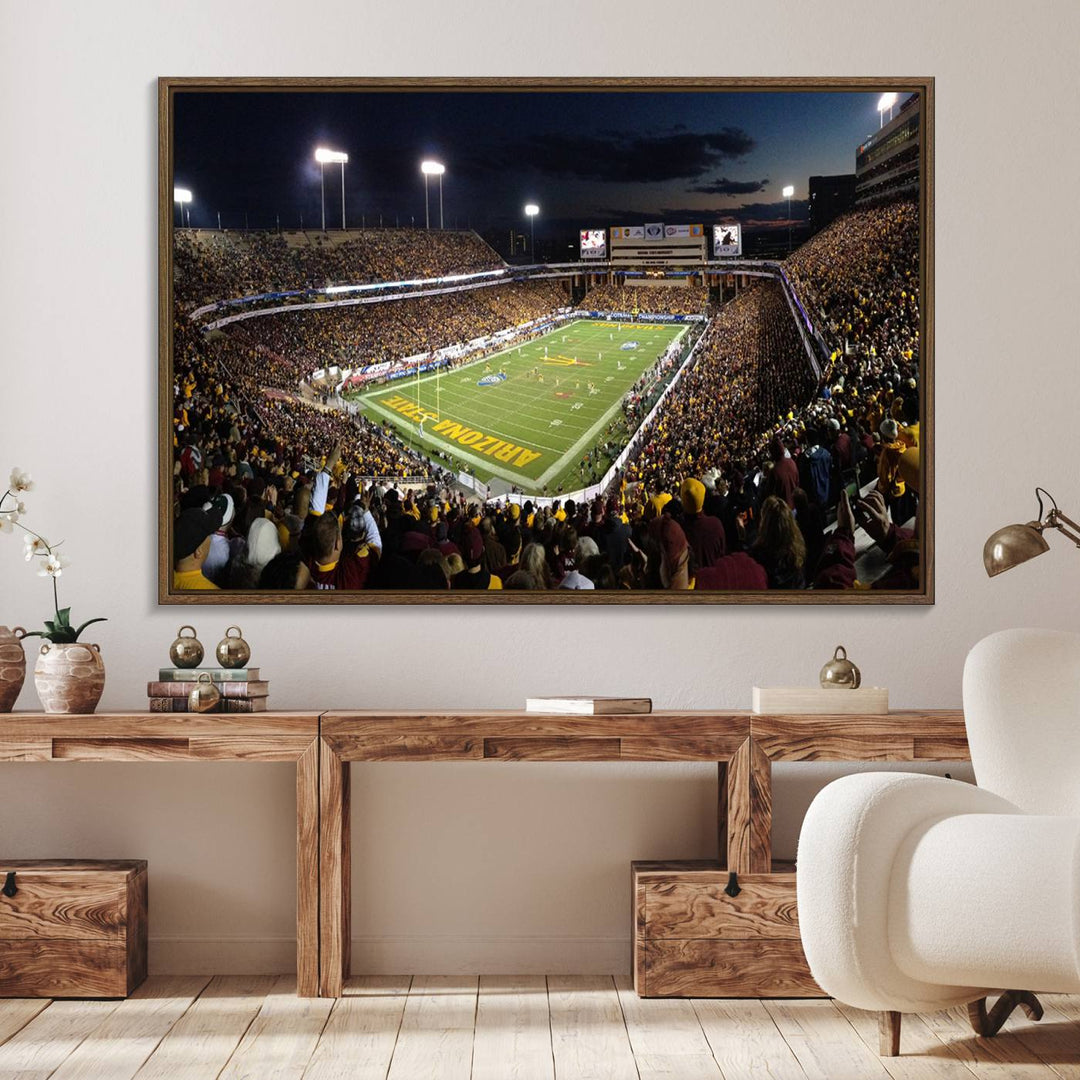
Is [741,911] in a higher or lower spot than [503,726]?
lower

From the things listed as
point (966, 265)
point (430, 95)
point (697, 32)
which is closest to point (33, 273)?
point (430, 95)

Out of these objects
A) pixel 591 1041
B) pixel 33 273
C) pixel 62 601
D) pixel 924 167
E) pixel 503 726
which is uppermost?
pixel 924 167

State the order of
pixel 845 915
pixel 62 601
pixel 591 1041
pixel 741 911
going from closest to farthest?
pixel 845 915
pixel 591 1041
pixel 741 911
pixel 62 601

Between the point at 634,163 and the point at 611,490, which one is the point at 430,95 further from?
the point at 611,490

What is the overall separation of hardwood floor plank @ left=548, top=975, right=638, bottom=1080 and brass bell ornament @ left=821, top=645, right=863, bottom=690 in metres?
0.93

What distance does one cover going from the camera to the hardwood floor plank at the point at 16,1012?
9.05 ft

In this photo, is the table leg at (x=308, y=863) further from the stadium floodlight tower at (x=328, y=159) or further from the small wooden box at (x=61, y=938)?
the stadium floodlight tower at (x=328, y=159)

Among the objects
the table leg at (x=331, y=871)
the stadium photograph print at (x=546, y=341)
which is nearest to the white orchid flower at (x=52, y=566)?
the stadium photograph print at (x=546, y=341)

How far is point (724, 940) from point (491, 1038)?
0.60 meters

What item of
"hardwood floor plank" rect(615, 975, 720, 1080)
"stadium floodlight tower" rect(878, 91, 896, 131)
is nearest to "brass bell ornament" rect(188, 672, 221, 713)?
"hardwood floor plank" rect(615, 975, 720, 1080)

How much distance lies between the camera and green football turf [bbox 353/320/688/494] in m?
3.44

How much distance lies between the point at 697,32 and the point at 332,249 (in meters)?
1.16

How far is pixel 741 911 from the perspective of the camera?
9.75 ft

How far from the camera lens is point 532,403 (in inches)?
136
